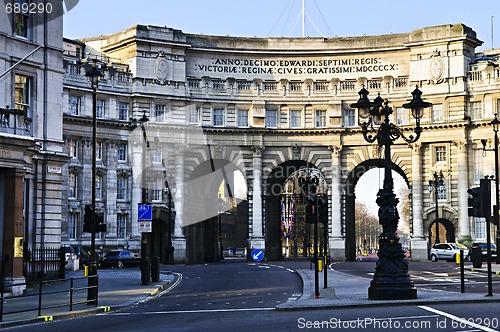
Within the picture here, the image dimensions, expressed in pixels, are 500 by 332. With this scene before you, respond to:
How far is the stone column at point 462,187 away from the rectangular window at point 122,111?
29113 millimetres

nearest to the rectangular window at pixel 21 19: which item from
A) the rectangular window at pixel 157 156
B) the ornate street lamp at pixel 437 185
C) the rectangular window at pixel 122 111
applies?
the rectangular window at pixel 122 111

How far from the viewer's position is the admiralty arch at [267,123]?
76812mm

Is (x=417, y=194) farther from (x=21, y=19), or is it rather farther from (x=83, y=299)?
(x=83, y=299)

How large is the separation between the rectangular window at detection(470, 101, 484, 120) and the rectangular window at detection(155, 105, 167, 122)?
27202 mm

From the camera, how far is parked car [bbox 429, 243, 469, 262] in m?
69.0

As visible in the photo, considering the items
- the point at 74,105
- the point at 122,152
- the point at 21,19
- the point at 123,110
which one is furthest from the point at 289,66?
the point at 21,19

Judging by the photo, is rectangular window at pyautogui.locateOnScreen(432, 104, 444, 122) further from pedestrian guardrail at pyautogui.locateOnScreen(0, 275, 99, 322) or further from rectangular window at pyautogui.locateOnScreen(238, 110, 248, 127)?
pedestrian guardrail at pyautogui.locateOnScreen(0, 275, 99, 322)

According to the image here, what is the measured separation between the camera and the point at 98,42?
83.5 m

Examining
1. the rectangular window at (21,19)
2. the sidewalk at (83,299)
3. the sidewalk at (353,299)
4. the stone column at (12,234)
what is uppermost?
the rectangular window at (21,19)

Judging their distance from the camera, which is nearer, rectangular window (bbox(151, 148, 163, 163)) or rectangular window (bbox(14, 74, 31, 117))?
rectangular window (bbox(14, 74, 31, 117))

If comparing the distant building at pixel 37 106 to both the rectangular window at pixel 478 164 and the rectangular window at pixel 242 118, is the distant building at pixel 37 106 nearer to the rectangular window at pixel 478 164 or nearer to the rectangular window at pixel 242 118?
the rectangular window at pixel 242 118

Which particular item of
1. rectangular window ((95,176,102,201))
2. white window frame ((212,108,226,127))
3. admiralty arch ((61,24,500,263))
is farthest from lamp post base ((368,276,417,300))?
white window frame ((212,108,226,127))

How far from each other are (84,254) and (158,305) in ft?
127

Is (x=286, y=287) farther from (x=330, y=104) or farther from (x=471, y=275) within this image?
(x=330, y=104)
